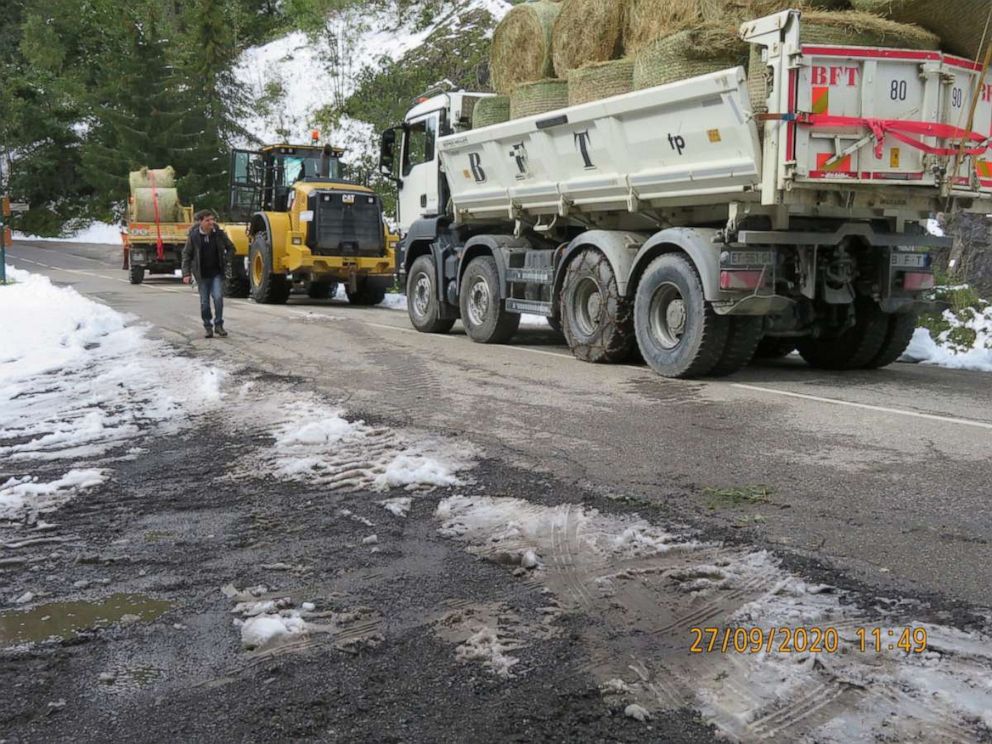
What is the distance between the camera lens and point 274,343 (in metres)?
12.0

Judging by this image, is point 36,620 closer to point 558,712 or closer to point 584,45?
point 558,712

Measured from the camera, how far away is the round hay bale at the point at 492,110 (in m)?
11.7

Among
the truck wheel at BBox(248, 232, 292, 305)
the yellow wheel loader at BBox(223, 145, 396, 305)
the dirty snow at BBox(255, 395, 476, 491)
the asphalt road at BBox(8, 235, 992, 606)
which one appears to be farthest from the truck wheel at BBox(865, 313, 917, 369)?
the truck wheel at BBox(248, 232, 292, 305)

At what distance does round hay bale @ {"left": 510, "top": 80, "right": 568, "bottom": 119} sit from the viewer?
10.5 m

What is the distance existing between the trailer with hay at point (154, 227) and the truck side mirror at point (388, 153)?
1394 cm

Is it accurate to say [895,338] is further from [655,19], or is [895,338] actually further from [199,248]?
[199,248]

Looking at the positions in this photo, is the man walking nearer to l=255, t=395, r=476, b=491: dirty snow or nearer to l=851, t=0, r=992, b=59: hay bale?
l=255, t=395, r=476, b=491: dirty snow

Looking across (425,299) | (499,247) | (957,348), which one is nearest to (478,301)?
(499,247)

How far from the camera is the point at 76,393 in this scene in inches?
313

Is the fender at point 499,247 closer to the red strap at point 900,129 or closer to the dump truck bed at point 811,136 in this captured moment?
the dump truck bed at point 811,136

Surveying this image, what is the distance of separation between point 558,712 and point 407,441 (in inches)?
142

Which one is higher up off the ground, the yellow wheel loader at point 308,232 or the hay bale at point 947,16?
the hay bale at point 947,16

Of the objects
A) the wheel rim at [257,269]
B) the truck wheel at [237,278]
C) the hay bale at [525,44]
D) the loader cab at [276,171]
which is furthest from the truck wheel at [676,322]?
the truck wheel at [237,278]

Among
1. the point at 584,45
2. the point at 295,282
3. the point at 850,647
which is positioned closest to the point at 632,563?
the point at 850,647
